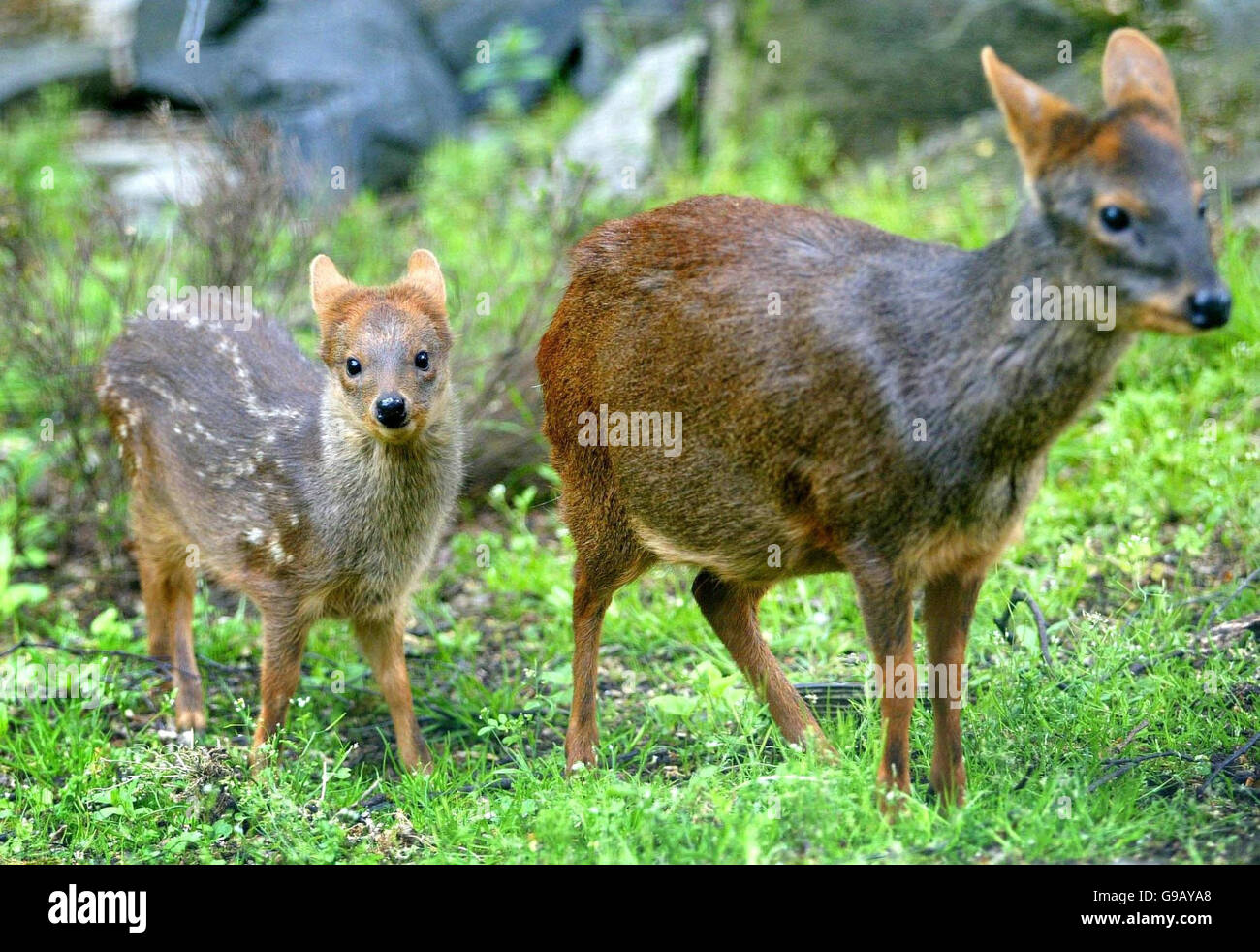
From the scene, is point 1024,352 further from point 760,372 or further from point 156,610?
point 156,610

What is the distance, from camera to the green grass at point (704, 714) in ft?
15.4

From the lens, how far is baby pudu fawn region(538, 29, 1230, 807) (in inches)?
159

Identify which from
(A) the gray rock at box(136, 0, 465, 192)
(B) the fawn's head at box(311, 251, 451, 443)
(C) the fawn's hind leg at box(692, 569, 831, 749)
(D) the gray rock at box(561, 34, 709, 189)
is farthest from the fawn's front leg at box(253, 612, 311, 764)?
(A) the gray rock at box(136, 0, 465, 192)

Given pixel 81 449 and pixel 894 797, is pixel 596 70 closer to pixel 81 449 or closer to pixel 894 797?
pixel 81 449

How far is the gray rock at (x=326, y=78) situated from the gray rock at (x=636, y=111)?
149cm

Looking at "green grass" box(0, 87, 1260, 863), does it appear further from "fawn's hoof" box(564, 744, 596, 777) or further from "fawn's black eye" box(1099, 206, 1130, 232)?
"fawn's black eye" box(1099, 206, 1130, 232)

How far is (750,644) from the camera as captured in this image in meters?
5.55

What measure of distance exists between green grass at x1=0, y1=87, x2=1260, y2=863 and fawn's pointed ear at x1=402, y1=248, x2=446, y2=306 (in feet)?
4.75

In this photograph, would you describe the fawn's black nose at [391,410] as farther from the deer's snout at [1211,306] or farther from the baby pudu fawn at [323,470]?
the deer's snout at [1211,306]

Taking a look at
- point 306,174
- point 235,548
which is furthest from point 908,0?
point 235,548

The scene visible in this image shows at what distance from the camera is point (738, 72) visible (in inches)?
448

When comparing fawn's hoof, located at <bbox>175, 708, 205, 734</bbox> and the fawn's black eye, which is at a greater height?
the fawn's black eye

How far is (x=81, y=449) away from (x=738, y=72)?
5.98 meters

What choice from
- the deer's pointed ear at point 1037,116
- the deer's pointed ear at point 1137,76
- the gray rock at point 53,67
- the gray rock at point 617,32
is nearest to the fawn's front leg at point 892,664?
the deer's pointed ear at point 1037,116
